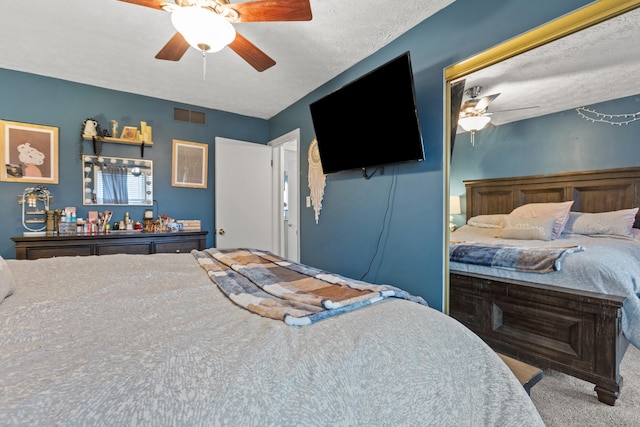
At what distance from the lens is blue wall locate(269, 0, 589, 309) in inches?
67.9

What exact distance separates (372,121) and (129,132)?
2804 millimetres

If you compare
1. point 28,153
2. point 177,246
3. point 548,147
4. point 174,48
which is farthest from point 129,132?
point 548,147

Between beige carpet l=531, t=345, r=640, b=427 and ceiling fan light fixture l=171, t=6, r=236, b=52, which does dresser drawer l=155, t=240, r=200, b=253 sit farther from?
beige carpet l=531, t=345, r=640, b=427

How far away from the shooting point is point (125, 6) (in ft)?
6.33

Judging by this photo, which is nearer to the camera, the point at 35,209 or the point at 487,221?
the point at 487,221

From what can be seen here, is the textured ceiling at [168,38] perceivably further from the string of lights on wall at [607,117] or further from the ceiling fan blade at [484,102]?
the string of lights on wall at [607,117]

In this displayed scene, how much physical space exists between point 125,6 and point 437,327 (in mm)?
2628

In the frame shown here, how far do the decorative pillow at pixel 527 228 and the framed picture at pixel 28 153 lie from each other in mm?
4168

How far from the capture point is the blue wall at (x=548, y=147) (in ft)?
4.44

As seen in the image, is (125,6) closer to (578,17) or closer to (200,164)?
(200,164)

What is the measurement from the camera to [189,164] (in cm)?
376

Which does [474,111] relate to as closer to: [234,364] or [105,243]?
[234,364]

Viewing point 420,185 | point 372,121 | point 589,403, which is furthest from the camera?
point 372,121

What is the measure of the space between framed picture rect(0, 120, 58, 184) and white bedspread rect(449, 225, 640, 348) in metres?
4.25
